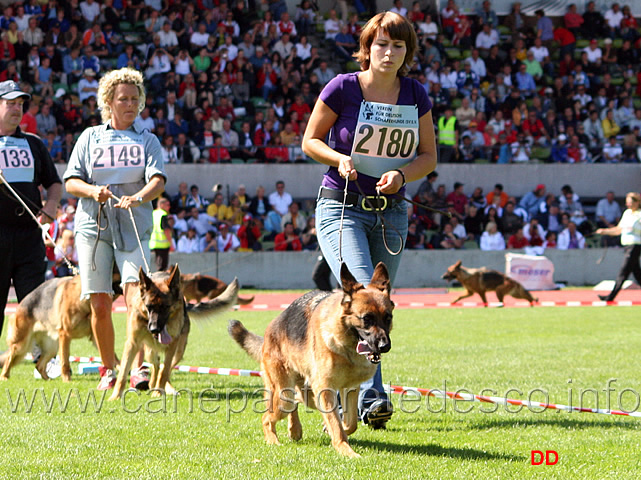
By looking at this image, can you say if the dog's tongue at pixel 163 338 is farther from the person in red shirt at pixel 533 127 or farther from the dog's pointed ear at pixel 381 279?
the person in red shirt at pixel 533 127

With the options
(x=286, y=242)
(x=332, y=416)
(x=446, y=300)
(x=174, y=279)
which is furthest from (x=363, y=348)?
(x=286, y=242)

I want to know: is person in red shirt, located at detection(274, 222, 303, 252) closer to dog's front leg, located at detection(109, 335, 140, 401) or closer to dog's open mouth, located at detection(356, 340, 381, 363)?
dog's front leg, located at detection(109, 335, 140, 401)

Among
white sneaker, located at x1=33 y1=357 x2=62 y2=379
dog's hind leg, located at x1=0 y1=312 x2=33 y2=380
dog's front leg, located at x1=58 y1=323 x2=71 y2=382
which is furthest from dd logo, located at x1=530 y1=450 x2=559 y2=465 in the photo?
dog's hind leg, located at x1=0 y1=312 x2=33 y2=380

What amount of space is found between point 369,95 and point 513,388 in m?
2.87

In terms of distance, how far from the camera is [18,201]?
693 centimetres

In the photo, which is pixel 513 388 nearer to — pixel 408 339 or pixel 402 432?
pixel 402 432

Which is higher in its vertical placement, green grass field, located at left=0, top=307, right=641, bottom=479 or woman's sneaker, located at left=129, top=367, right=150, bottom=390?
green grass field, located at left=0, top=307, right=641, bottom=479

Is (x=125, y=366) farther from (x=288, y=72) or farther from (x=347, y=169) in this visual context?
(x=288, y=72)

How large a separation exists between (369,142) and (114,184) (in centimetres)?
241

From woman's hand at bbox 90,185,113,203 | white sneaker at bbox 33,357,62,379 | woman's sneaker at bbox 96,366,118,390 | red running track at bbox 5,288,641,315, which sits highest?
woman's hand at bbox 90,185,113,203

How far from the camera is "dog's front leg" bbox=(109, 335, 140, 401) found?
6.12 meters

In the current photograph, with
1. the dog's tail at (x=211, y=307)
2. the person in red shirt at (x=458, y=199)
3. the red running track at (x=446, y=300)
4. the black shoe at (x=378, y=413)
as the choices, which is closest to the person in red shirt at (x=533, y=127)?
the person in red shirt at (x=458, y=199)

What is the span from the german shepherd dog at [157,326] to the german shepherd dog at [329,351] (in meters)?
1.37

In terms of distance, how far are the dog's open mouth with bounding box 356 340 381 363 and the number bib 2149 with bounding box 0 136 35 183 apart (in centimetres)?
415
